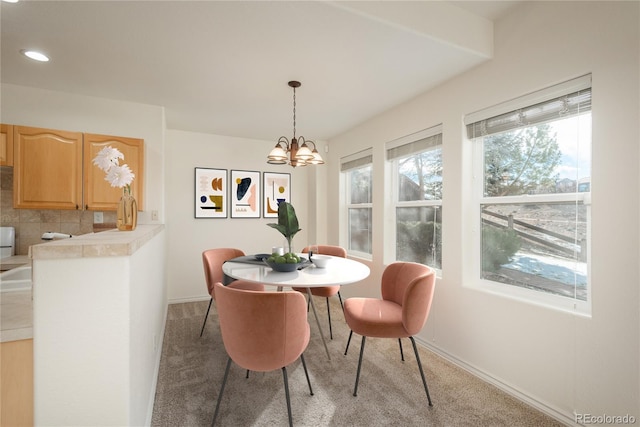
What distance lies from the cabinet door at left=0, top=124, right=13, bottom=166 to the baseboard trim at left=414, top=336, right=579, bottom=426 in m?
4.06

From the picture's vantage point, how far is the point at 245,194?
177 inches

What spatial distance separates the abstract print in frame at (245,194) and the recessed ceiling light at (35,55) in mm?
2400

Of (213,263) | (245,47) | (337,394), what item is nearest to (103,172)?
(213,263)

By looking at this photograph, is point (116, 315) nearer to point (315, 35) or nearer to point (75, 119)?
point (315, 35)

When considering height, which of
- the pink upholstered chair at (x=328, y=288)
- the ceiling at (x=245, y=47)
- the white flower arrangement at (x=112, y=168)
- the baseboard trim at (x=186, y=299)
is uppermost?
the ceiling at (x=245, y=47)

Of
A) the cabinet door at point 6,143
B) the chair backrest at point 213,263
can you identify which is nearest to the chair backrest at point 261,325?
the chair backrest at point 213,263

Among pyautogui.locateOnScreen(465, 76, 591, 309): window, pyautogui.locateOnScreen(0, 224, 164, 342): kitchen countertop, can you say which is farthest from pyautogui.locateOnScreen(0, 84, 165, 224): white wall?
pyautogui.locateOnScreen(465, 76, 591, 309): window

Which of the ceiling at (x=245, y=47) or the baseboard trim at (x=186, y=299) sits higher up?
the ceiling at (x=245, y=47)

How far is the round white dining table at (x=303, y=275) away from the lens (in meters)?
1.86

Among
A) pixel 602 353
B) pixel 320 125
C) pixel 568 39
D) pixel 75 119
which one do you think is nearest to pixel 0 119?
pixel 75 119

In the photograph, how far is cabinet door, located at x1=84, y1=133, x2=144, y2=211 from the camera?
2.72 metres

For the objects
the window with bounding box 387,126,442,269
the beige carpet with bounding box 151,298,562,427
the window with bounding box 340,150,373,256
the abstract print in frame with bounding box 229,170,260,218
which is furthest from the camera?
the abstract print in frame with bounding box 229,170,260,218

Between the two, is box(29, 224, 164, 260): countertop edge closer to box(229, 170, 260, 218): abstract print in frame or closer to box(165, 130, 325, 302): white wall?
box(165, 130, 325, 302): white wall

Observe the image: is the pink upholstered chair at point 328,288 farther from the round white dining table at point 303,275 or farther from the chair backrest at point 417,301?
the chair backrest at point 417,301
